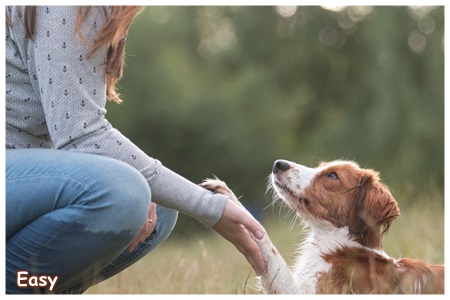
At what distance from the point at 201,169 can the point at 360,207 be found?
62.6 feet

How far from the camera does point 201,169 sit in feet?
73.8

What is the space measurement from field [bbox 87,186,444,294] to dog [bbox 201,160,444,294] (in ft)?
0.47

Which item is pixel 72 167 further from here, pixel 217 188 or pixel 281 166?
pixel 281 166

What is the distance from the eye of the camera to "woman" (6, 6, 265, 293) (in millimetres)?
2475

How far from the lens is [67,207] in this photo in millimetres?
2492

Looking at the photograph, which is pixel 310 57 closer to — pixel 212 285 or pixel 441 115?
pixel 441 115

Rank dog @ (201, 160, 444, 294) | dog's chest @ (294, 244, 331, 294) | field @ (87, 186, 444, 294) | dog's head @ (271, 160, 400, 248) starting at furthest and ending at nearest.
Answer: field @ (87, 186, 444, 294), dog's head @ (271, 160, 400, 248), dog's chest @ (294, 244, 331, 294), dog @ (201, 160, 444, 294)

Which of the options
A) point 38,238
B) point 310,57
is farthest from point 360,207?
point 310,57

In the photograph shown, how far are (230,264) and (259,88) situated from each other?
18.9 metres

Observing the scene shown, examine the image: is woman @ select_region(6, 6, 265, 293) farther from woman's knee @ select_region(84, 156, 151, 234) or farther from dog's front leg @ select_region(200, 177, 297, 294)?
dog's front leg @ select_region(200, 177, 297, 294)

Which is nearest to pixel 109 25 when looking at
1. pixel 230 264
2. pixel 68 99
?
pixel 68 99

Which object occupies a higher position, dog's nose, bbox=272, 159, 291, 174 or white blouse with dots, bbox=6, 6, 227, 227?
white blouse with dots, bbox=6, 6, 227, 227

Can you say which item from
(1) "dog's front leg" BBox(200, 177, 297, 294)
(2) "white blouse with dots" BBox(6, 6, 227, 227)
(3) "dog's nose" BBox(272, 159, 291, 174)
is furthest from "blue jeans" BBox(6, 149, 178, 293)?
(3) "dog's nose" BBox(272, 159, 291, 174)

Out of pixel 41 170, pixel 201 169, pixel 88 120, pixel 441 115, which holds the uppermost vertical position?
pixel 88 120
